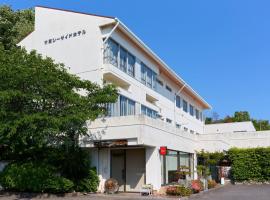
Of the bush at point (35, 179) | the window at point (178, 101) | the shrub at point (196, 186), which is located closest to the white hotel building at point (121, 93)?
the shrub at point (196, 186)

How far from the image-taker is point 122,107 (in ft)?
83.7

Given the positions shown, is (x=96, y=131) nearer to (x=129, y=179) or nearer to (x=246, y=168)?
(x=129, y=179)

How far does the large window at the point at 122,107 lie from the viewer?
79.3 feet

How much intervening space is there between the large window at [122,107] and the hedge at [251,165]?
11.1 m

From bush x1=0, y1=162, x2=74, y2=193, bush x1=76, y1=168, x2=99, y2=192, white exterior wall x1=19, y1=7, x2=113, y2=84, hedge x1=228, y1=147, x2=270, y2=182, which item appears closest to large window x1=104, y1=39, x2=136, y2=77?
white exterior wall x1=19, y1=7, x2=113, y2=84

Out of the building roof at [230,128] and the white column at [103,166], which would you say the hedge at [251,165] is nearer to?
the white column at [103,166]

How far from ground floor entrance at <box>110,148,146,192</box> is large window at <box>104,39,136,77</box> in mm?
A: 5911

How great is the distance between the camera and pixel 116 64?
25.3 m

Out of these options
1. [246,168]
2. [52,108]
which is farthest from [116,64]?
[246,168]

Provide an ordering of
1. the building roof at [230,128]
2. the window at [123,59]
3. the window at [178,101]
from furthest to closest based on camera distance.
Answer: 1. the building roof at [230,128]
2. the window at [178,101]
3. the window at [123,59]

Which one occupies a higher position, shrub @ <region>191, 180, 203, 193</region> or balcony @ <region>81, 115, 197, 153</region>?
balcony @ <region>81, 115, 197, 153</region>

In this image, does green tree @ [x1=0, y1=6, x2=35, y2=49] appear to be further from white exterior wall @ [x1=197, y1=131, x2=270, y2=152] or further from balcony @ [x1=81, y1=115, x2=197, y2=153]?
white exterior wall @ [x1=197, y1=131, x2=270, y2=152]

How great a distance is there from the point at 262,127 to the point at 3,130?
71.5 meters

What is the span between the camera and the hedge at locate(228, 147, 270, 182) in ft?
103
